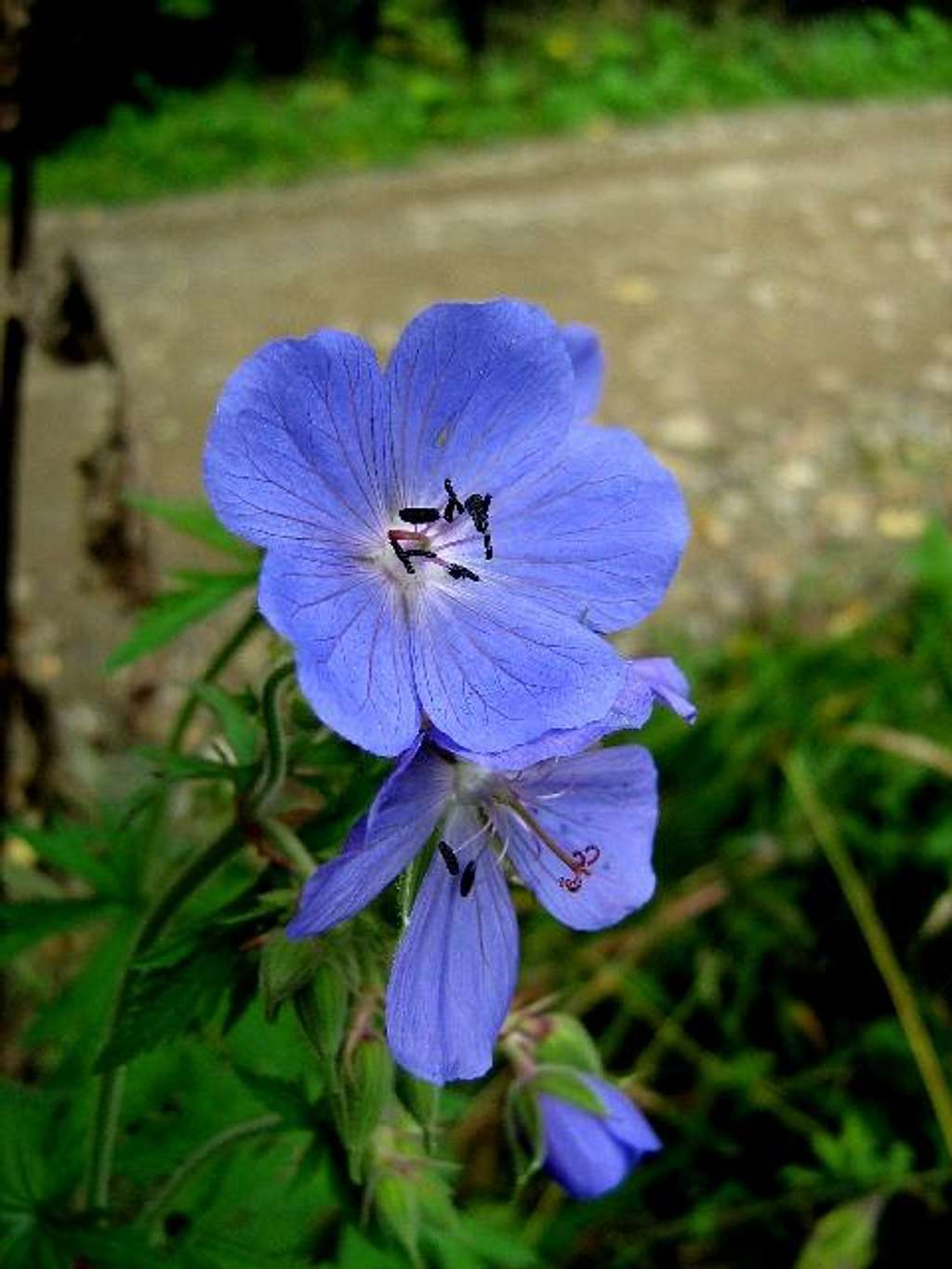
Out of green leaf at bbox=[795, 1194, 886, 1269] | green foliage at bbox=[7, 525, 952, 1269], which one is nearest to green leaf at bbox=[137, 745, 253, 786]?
green foliage at bbox=[7, 525, 952, 1269]

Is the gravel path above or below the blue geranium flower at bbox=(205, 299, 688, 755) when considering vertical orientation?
below

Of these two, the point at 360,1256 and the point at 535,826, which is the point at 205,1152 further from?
the point at 535,826

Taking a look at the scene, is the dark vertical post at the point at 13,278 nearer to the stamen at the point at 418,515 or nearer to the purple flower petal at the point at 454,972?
the stamen at the point at 418,515

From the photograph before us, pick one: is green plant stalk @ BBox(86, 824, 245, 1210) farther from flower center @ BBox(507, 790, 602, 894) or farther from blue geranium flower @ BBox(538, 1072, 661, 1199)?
Answer: blue geranium flower @ BBox(538, 1072, 661, 1199)

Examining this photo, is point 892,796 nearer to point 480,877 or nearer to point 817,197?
point 480,877

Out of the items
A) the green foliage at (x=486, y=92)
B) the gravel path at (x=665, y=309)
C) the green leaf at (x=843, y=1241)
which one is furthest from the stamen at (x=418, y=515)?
the green foliage at (x=486, y=92)
